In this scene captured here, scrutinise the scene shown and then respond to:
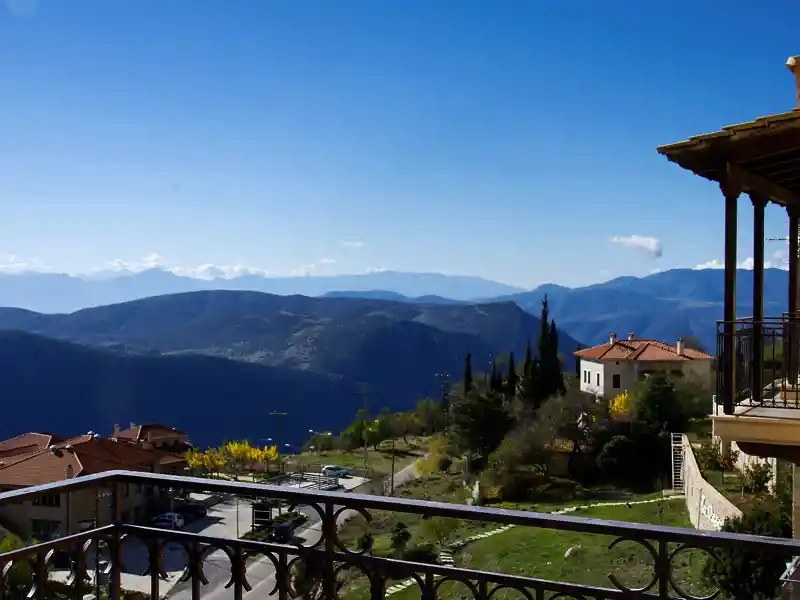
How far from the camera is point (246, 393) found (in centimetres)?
12800

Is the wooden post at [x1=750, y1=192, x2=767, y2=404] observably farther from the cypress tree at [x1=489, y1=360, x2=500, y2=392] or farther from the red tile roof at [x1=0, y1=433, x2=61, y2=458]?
the cypress tree at [x1=489, y1=360, x2=500, y2=392]

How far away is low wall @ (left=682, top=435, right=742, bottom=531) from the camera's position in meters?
16.3

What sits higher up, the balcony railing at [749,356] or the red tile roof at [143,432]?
the balcony railing at [749,356]

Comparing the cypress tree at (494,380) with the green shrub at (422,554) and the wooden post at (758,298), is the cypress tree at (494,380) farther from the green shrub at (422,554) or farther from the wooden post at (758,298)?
the wooden post at (758,298)

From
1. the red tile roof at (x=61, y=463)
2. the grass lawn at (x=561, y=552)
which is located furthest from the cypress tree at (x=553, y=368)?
the red tile roof at (x=61, y=463)

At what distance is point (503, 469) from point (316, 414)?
98.4 meters

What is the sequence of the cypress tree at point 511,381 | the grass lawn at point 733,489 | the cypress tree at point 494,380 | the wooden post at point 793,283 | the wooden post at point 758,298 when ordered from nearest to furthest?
the wooden post at point 758,298 → the wooden post at point 793,283 → the grass lawn at point 733,489 → the cypress tree at point 511,381 → the cypress tree at point 494,380

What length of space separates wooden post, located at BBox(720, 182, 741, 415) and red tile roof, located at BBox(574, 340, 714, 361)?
1654 inches

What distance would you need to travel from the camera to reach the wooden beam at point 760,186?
5688 millimetres

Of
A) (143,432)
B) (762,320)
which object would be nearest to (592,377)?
(143,432)

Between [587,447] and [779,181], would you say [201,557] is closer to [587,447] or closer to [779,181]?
[779,181]

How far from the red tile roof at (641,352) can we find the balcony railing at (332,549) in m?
45.5

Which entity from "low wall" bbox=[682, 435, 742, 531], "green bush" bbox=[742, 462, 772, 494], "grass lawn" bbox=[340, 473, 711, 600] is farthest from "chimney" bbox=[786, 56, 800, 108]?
"green bush" bbox=[742, 462, 772, 494]

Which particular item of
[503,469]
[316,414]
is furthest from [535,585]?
[316,414]
